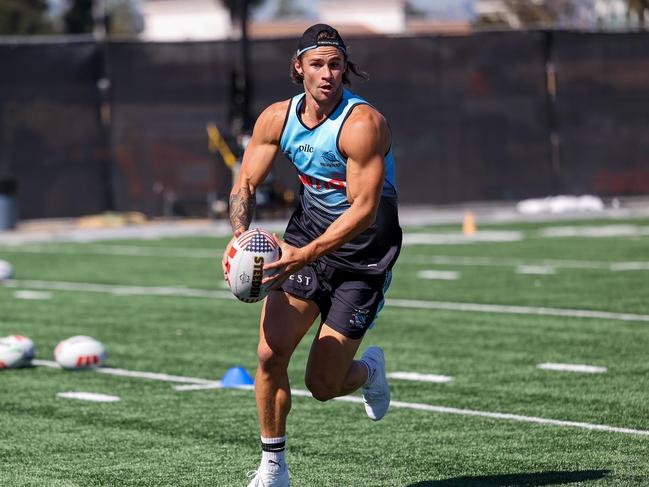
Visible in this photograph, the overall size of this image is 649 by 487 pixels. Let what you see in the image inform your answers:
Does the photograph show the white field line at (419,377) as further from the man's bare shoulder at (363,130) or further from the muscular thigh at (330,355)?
the man's bare shoulder at (363,130)

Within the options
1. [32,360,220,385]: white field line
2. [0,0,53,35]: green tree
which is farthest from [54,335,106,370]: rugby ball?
[0,0,53,35]: green tree

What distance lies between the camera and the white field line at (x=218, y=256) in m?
18.5

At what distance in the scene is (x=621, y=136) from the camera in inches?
1195

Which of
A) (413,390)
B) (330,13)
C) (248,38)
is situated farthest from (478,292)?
(330,13)

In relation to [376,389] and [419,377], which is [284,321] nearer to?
[376,389]

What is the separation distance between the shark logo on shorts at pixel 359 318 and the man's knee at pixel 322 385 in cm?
30

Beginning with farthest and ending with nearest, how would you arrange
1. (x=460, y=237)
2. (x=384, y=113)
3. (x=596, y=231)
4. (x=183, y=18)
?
(x=183, y=18)
(x=384, y=113)
(x=596, y=231)
(x=460, y=237)

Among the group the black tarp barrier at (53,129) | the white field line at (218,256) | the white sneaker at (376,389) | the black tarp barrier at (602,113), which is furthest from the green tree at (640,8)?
the white sneaker at (376,389)

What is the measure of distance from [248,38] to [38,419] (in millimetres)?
20547

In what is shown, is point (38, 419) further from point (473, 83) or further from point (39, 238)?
point (473, 83)

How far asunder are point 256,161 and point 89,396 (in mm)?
3383

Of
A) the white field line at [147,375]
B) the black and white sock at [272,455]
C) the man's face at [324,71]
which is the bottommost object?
the white field line at [147,375]

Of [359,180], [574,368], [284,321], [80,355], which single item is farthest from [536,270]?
[359,180]

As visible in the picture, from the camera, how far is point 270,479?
6.60 m
